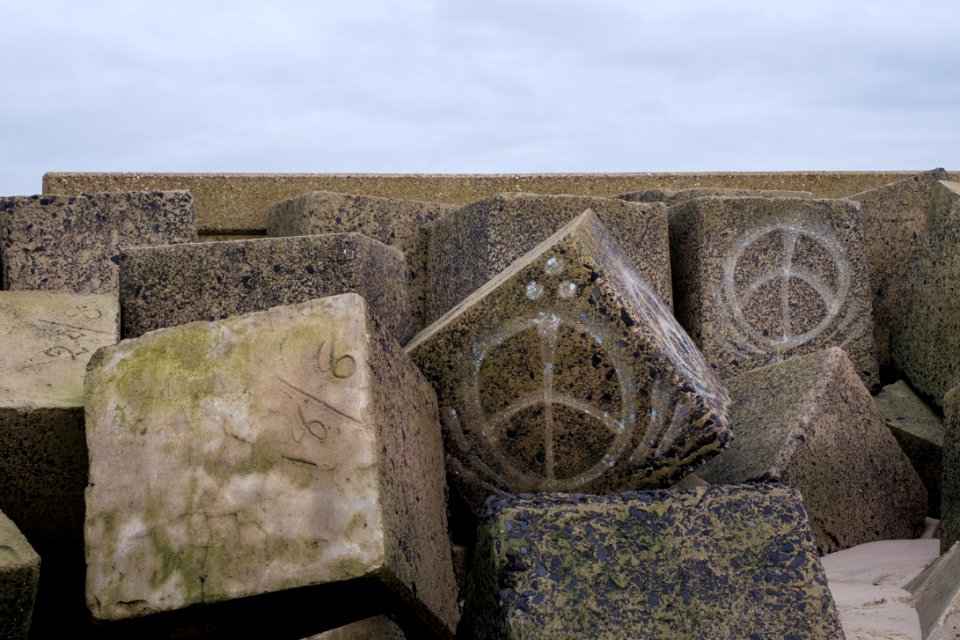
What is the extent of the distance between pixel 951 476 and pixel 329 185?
3.39 m

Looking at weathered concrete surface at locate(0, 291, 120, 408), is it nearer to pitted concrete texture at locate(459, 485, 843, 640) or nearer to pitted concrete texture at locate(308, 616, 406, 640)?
pitted concrete texture at locate(308, 616, 406, 640)

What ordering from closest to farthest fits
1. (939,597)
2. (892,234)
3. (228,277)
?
(939,597) → (228,277) → (892,234)

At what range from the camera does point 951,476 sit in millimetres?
3723

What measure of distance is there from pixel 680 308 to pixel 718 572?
2733 millimetres

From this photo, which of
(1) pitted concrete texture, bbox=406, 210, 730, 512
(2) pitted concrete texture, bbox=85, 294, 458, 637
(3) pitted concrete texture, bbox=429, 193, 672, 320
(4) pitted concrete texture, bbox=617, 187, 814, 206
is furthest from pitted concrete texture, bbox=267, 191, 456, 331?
(2) pitted concrete texture, bbox=85, 294, 458, 637

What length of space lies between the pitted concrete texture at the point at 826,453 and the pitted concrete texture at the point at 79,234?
2142 millimetres

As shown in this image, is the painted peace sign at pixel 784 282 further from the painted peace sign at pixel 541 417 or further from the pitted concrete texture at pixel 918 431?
the painted peace sign at pixel 541 417

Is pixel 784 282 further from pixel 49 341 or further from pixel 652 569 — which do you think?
pixel 49 341

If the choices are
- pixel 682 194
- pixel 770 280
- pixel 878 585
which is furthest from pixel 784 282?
pixel 878 585

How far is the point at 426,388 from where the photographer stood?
312cm

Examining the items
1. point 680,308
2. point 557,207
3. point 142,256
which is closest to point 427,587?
point 142,256

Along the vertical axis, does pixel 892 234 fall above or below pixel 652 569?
above

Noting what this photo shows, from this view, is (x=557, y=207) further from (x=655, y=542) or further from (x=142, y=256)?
(x=655, y=542)

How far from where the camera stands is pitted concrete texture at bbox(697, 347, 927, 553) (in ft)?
12.1
